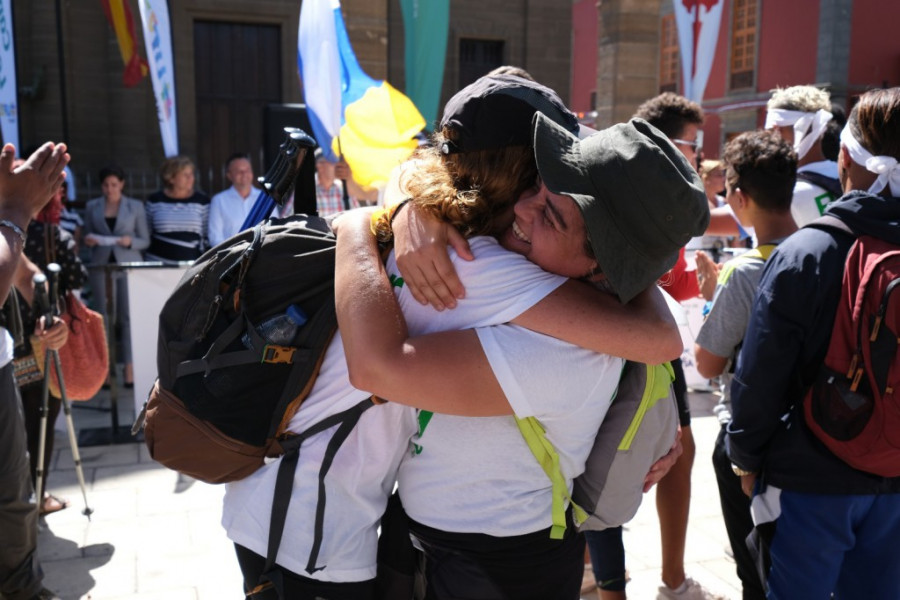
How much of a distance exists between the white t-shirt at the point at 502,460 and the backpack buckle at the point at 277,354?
0.31 metres

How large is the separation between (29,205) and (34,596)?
1682 mm

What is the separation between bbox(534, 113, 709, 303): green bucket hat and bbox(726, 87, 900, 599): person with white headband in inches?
39.1

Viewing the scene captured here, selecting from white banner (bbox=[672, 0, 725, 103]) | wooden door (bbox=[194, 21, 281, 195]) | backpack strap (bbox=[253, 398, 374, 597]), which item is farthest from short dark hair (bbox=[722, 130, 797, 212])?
wooden door (bbox=[194, 21, 281, 195])

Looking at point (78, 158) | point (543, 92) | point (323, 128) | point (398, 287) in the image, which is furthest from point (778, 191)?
point (78, 158)

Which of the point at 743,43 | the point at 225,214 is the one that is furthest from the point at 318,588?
the point at 743,43

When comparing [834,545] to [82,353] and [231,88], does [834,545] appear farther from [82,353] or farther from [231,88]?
[231,88]

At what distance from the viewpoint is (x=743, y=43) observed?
82.5 feet

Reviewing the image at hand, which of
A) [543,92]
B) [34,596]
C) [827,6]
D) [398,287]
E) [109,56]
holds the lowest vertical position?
[34,596]

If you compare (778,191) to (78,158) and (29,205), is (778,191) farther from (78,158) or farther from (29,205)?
(78,158)

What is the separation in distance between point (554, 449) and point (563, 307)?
32 cm

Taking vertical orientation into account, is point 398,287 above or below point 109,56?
below

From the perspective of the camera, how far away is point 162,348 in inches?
65.6

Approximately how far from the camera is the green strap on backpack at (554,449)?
1.54 metres

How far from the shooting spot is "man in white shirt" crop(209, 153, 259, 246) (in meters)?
7.59
